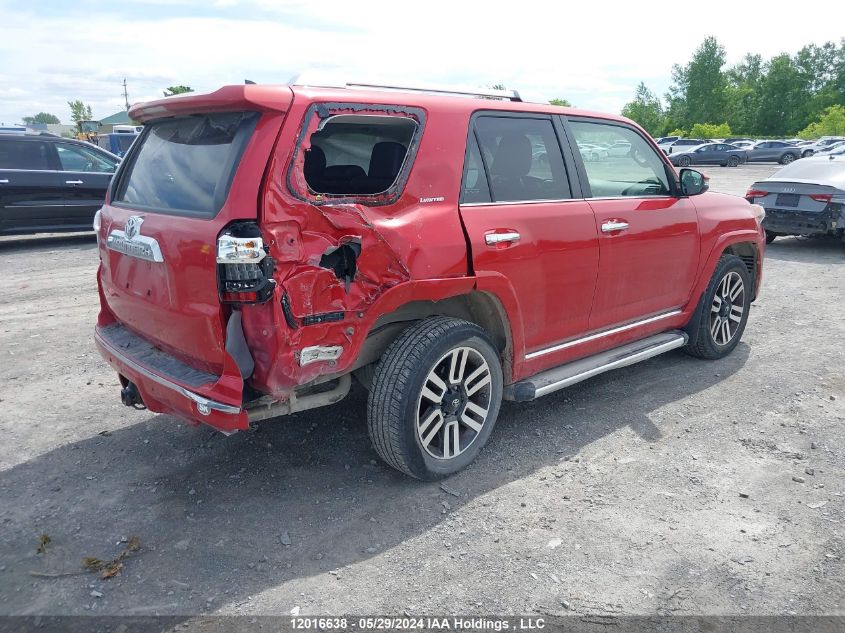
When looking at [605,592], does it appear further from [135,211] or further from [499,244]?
[135,211]

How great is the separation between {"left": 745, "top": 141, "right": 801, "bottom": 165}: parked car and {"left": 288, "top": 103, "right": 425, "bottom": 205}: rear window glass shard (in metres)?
42.7

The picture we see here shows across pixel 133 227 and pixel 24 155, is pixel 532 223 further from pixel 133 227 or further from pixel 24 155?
pixel 24 155

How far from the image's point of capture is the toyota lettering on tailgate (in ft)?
10.2

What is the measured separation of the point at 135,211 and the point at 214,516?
1.59 metres

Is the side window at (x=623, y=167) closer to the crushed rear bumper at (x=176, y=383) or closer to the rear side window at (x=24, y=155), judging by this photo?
the crushed rear bumper at (x=176, y=383)

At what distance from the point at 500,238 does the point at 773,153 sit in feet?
143

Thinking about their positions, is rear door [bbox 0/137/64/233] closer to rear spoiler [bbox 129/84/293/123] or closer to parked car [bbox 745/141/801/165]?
rear spoiler [bbox 129/84/293/123]

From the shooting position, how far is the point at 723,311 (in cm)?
535

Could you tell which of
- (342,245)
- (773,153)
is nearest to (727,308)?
(342,245)

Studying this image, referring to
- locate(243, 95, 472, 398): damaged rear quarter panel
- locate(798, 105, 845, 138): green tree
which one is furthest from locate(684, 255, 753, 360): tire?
locate(798, 105, 845, 138): green tree

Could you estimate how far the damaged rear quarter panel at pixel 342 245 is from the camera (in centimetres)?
284

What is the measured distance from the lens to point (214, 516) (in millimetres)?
3242

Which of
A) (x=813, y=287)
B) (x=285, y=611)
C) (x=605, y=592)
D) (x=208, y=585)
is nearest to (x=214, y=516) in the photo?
(x=208, y=585)

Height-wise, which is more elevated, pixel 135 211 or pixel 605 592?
pixel 135 211
